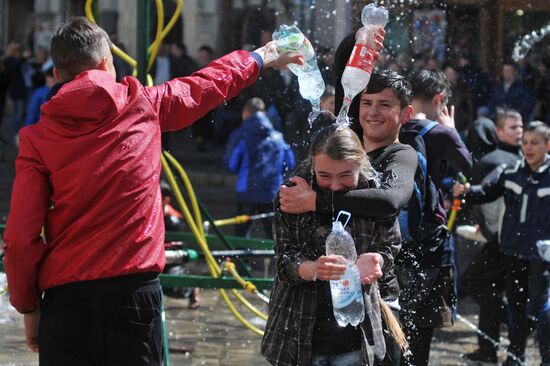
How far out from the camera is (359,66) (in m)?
4.59

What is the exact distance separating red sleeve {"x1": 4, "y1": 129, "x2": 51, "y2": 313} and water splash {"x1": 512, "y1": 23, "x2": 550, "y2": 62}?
10177 millimetres

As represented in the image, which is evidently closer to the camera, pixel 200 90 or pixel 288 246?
pixel 288 246

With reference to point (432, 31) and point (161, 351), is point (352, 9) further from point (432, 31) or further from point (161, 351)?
point (161, 351)

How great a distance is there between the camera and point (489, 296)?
301 inches

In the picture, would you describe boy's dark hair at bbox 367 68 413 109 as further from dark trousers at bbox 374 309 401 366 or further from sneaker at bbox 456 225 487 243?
sneaker at bbox 456 225 487 243

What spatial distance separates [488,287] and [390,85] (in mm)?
3298

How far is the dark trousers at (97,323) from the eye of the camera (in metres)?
4.01

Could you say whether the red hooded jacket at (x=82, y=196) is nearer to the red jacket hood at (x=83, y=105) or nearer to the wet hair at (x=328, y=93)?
the red jacket hood at (x=83, y=105)

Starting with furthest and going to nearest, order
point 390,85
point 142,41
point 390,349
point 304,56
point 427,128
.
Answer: point 142,41 < point 427,128 < point 304,56 < point 390,85 < point 390,349

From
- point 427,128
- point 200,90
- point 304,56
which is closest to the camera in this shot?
point 200,90

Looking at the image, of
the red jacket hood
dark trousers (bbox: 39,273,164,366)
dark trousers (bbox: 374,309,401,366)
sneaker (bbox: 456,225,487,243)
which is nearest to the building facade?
sneaker (bbox: 456,225,487,243)

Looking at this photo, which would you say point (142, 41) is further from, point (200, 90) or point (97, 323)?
point (97, 323)

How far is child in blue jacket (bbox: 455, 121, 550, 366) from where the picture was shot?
6.94 meters

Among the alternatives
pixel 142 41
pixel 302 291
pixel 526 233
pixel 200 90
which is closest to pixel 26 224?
pixel 200 90
